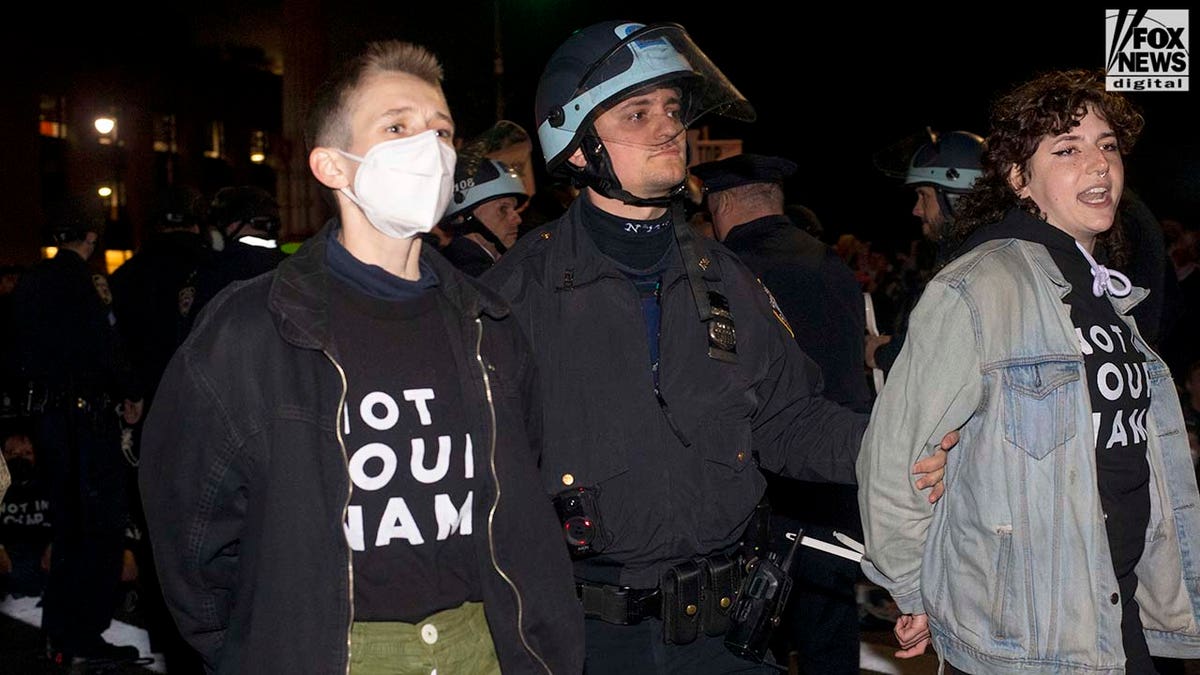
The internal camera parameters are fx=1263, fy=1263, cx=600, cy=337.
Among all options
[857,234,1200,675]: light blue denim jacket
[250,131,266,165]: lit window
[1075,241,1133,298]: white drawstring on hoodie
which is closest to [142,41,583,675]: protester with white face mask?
[857,234,1200,675]: light blue denim jacket

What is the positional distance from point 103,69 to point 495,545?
3676 centimetres

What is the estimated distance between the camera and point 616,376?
3.63 metres

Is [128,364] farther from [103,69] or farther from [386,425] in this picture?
[103,69]

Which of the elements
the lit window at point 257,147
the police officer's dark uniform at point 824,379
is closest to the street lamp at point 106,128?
the lit window at point 257,147

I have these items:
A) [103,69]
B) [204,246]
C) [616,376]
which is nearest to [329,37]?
[204,246]

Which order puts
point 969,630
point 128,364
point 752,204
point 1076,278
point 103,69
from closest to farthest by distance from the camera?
point 969,630 → point 1076,278 → point 752,204 → point 128,364 → point 103,69

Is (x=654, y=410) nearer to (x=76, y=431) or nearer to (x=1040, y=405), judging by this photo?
(x=1040, y=405)

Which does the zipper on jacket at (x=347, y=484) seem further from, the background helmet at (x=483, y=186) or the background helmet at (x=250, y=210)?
the background helmet at (x=483, y=186)

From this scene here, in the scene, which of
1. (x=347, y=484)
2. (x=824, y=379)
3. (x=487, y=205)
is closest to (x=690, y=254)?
(x=347, y=484)

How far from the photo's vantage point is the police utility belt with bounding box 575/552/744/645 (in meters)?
3.50

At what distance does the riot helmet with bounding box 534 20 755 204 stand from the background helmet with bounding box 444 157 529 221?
267 centimetres

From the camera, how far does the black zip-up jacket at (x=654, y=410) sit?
355 centimetres

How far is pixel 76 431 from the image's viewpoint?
280 inches

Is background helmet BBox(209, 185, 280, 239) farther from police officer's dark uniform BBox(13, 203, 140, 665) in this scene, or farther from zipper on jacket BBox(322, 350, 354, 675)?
zipper on jacket BBox(322, 350, 354, 675)
